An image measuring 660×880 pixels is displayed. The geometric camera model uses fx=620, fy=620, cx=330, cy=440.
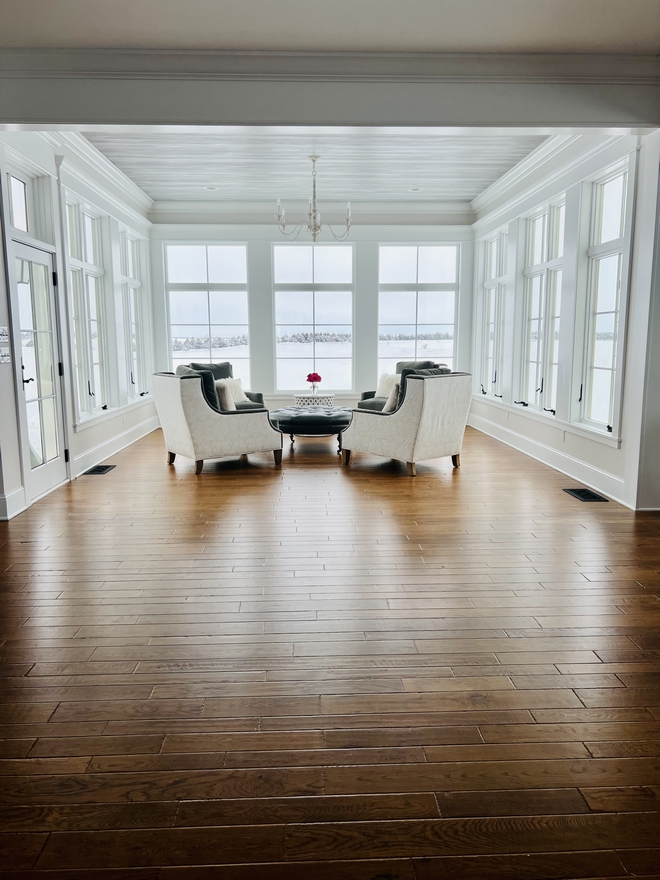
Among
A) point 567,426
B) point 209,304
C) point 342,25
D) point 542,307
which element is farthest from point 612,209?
point 209,304

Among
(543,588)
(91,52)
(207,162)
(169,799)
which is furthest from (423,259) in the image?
(169,799)

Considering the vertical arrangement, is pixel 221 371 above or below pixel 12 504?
above

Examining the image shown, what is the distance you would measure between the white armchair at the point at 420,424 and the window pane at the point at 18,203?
3.53 m

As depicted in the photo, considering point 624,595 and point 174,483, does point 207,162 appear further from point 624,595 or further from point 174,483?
point 624,595

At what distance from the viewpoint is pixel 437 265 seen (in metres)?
9.77

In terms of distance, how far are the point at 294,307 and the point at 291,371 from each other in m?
1.00

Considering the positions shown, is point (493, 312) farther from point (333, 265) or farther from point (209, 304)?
point (209, 304)

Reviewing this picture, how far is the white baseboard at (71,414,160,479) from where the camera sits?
6.24 meters

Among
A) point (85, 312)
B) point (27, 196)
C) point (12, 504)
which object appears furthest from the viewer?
point (85, 312)

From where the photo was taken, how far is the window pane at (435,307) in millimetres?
9820

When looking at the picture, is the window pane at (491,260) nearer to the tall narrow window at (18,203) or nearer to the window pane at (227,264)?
the window pane at (227,264)

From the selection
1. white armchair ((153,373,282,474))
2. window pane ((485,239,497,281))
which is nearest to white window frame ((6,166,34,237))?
white armchair ((153,373,282,474))

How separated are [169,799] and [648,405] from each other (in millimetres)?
4281

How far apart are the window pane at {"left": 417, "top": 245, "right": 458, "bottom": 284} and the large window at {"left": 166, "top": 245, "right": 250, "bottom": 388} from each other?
278cm
